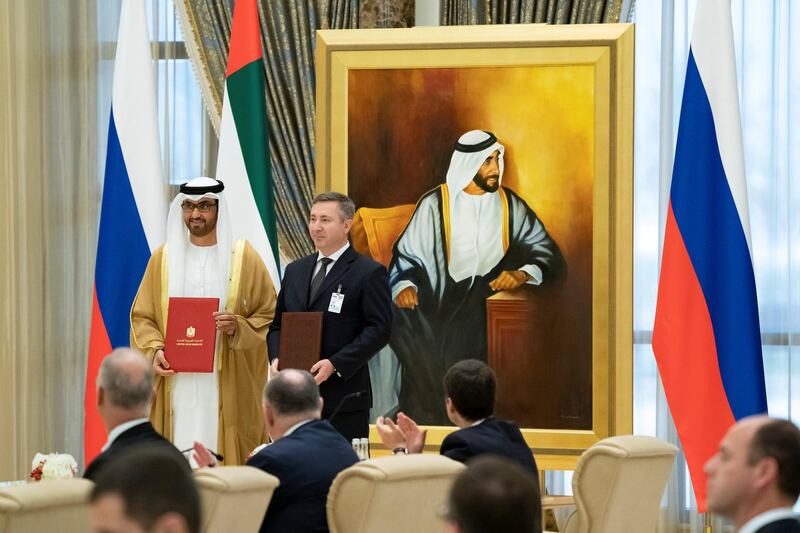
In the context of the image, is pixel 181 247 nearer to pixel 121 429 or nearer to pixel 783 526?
pixel 121 429

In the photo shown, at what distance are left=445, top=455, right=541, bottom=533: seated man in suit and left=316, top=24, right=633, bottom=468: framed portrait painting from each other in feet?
14.5

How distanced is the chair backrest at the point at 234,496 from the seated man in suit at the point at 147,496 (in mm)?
1238

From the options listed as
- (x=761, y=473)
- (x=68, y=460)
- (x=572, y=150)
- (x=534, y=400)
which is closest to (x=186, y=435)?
A: (x=68, y=460)

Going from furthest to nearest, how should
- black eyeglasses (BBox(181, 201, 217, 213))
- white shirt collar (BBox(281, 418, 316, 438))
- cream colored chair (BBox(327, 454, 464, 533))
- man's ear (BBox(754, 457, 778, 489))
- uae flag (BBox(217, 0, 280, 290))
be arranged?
uae flag (BBox(217, 0, 280, 290)) → black eyeglasses (BBox(181, 201, 217, 213)) → white shirt collar (BBox(281, 418, 316, 438)) → cream colored chair (BBox(327, 454, 464, 533)) → man's ear (BBox(754, 457, 778, 489))

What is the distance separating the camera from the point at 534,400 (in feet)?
22.2

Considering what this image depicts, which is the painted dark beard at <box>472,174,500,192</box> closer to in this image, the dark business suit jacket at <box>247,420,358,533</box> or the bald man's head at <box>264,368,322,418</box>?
the bald man's head at <box>264,368,322,418</box>

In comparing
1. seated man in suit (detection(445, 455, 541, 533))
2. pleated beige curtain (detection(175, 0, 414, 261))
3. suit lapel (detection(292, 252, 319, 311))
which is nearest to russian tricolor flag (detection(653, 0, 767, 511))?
suit lapel (detection(292, 252, 319, 311))

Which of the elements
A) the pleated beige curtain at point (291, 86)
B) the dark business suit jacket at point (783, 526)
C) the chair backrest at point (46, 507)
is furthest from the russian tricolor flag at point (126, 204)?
the dark business suit jacket at point (783, 526)

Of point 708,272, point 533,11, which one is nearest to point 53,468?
point 708,272

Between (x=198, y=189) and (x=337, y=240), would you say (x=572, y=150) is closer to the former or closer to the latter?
(x=337, y=240)

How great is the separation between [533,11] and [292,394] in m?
4.28

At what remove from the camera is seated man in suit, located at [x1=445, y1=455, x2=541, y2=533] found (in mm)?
2291

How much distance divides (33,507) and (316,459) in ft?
3.26

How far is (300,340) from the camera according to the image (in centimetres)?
564
